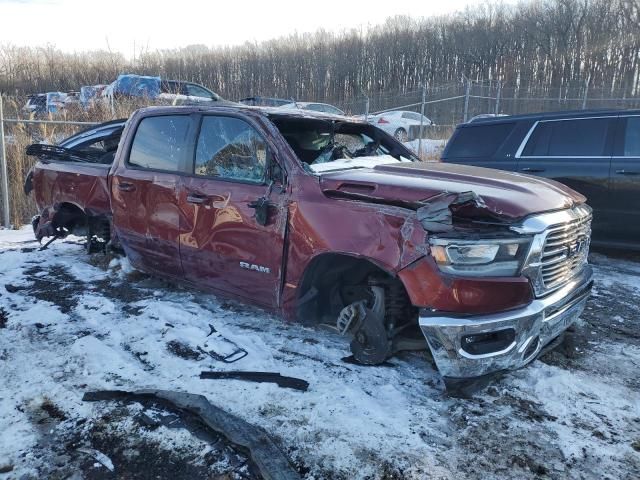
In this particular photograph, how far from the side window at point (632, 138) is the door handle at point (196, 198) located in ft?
16.0

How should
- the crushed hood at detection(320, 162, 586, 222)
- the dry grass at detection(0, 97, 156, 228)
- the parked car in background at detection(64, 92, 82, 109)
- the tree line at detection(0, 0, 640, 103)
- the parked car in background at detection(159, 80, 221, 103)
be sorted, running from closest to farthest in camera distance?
the crushed hood at detection(320, 162, 586, 222) → the dry grass at detection(0, 97, 156, 228) → the parked car in background at detection(64, 92, 82, 109) → the parked car in background at detection(159, 80, 221, 103) → the tree line at detection(0, 0, 640, 103)

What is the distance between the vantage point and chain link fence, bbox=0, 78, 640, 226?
29.1 feet

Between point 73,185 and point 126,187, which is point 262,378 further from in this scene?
point 73,185

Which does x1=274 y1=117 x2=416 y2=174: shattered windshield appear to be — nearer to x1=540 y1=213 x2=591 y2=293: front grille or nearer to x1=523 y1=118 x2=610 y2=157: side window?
x1=540 y1=213 x2=591 y2=293: front grille

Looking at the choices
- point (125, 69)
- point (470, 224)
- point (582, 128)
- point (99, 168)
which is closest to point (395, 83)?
point (125, 69)

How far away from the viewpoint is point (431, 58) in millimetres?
26672

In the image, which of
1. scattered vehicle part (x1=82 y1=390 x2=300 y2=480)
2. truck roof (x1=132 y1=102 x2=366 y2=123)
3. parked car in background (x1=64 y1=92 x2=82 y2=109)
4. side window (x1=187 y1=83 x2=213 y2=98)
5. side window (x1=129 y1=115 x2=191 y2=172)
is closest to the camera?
scattered vehicle part (x1=82 y1=390 x2=300 y2=480)

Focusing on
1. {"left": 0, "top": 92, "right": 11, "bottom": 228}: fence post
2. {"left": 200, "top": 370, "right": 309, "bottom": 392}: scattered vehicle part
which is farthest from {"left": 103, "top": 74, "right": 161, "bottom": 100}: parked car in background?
{"left": 200, "top": 370, "right": 309, "bottom": 392}: scattered vehicle part

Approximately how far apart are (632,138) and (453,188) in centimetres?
394

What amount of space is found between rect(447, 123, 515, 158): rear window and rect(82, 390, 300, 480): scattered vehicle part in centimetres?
522

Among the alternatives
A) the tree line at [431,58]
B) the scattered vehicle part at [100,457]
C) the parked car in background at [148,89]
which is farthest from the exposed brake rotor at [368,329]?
the tree line at [431,58]

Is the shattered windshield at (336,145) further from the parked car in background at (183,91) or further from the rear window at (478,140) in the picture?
the parked car in background at (183,91)

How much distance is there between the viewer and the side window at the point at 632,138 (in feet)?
18.4

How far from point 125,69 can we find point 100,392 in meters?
21.9
